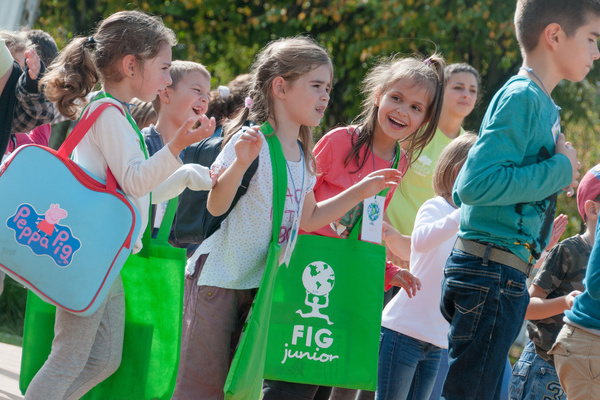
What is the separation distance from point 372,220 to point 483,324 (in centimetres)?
90

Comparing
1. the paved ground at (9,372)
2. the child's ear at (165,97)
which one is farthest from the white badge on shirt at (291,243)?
the paved ground at (9,372)

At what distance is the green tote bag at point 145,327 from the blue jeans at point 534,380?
1843mm

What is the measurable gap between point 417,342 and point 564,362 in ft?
2.97

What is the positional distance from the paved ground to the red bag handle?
198cm

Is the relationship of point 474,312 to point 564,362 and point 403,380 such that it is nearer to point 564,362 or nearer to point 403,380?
point 564,362

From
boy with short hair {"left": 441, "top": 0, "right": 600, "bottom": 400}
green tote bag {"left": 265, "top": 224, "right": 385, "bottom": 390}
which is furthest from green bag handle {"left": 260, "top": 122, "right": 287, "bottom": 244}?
boy with short hair {"left": 441, "top": 0, "right": 600, "bottom": 400}

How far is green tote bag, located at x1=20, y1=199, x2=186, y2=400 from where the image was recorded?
3232 mm

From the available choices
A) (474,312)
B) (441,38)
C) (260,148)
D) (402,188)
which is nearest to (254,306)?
(260,148)

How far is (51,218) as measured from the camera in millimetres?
2957

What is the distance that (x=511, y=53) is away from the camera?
1195 centimetres

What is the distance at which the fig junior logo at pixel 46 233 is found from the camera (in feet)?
9.62

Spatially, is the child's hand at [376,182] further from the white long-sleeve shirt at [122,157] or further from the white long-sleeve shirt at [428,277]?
the white long-sleeve shirt at [122,157]

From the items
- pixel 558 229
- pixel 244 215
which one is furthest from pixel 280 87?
pixel 558 229

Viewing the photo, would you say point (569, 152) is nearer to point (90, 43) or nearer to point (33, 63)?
point (90, 43)
